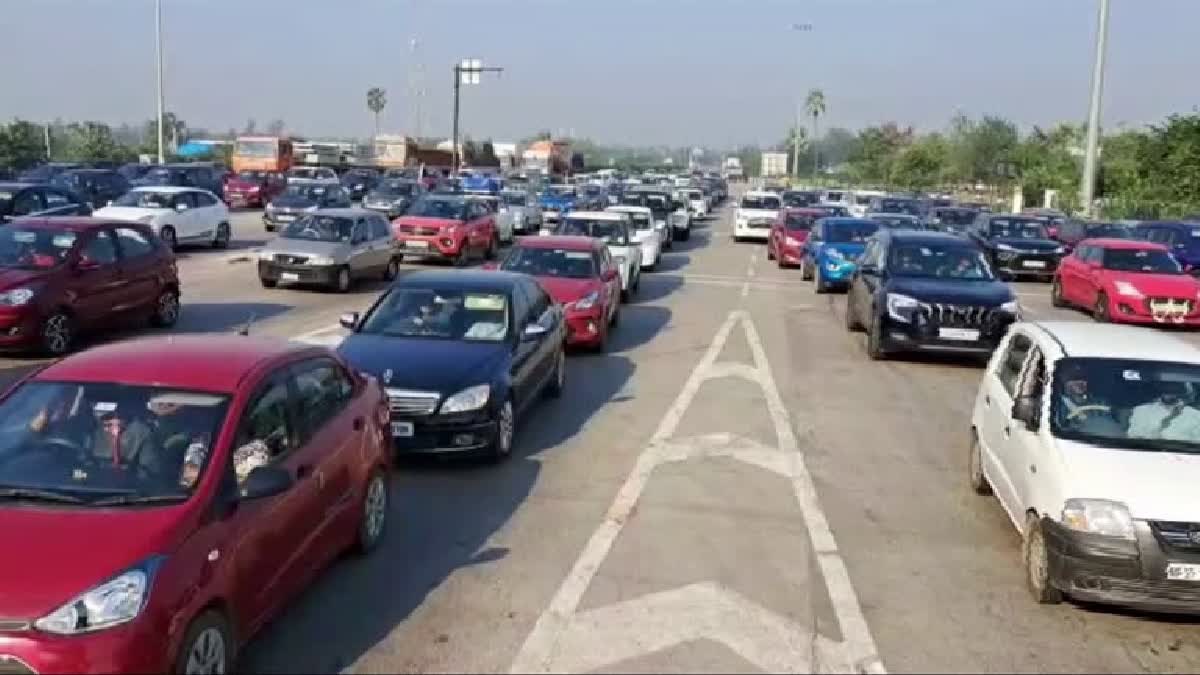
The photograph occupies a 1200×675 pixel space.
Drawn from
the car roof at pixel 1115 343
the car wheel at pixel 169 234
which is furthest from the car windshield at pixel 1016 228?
the car roof at pixel 1115 343

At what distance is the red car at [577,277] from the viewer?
16.1 meters

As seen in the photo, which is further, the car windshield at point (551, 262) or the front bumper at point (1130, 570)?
the car windshield at point (551, 262)

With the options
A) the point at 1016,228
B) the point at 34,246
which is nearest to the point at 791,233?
the point at 1016,228

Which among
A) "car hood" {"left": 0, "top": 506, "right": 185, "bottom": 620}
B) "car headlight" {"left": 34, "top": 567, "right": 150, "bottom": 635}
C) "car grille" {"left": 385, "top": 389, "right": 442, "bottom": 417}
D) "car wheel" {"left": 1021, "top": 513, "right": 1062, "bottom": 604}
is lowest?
"car wheel" {"left": 1021, "top": 513, "right": 1062, "bottom": 604}

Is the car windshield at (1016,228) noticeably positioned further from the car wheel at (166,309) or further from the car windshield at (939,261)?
the car wheel at (166,309)

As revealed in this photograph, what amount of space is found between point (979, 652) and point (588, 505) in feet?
11.0

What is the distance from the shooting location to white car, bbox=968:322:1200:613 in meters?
6.59

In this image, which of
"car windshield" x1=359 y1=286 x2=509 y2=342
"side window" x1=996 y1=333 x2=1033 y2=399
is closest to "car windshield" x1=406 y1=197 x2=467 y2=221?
"car windshield" x1=359 y1=286 x2=509 y2=342

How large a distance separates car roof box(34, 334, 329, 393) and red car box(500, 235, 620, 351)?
30.3ft

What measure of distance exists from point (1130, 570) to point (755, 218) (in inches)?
1447

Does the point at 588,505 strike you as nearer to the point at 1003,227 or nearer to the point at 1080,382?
the point at 1080,382

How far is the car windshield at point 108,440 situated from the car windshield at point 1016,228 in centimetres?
3026

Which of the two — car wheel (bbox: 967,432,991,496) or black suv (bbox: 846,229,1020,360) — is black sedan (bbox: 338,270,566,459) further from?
black suv (bbox: 846,229,1020,360)

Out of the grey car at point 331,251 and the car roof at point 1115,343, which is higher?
the car roof at point 1115,343
